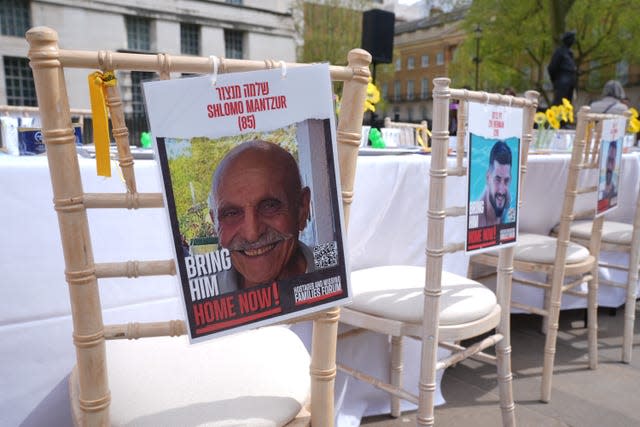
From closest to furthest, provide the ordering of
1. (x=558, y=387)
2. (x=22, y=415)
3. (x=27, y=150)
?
(x=22, y=415)
(x=27, y=150)
(x=558, y=387)

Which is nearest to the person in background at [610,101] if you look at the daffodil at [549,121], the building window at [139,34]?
the daffodil at [549,121]

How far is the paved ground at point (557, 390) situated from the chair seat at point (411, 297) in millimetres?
573

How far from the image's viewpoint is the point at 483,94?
3.78ft

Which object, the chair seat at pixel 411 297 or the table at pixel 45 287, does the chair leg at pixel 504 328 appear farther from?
→ the table at pixel 45 287

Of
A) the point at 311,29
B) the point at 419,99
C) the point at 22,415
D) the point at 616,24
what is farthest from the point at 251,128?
the point at 419,99

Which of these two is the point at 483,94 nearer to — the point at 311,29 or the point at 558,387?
the point at 558,387

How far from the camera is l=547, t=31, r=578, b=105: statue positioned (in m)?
7.31

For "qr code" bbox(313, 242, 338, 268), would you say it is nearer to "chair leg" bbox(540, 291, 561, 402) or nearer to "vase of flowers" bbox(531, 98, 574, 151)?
"chair leg" bbox(540, 291, 561, 402)

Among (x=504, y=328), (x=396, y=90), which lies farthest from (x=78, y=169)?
(x=396, y=90)

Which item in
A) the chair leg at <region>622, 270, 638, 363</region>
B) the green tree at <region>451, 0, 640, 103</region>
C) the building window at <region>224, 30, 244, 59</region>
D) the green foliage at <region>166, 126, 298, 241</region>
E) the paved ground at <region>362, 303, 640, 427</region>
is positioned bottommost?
the paved ground at <region>362, 303, 640, 427</region>

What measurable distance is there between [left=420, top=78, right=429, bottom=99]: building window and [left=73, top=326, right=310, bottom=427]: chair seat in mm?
43885

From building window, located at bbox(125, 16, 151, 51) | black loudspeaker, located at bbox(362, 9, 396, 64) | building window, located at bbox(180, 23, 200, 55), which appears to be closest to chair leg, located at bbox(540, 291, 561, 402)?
black loudspeaker, located at bbox(362, 9, 396, 64)

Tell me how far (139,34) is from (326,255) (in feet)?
67.2

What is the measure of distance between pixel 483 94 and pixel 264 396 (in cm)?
80
